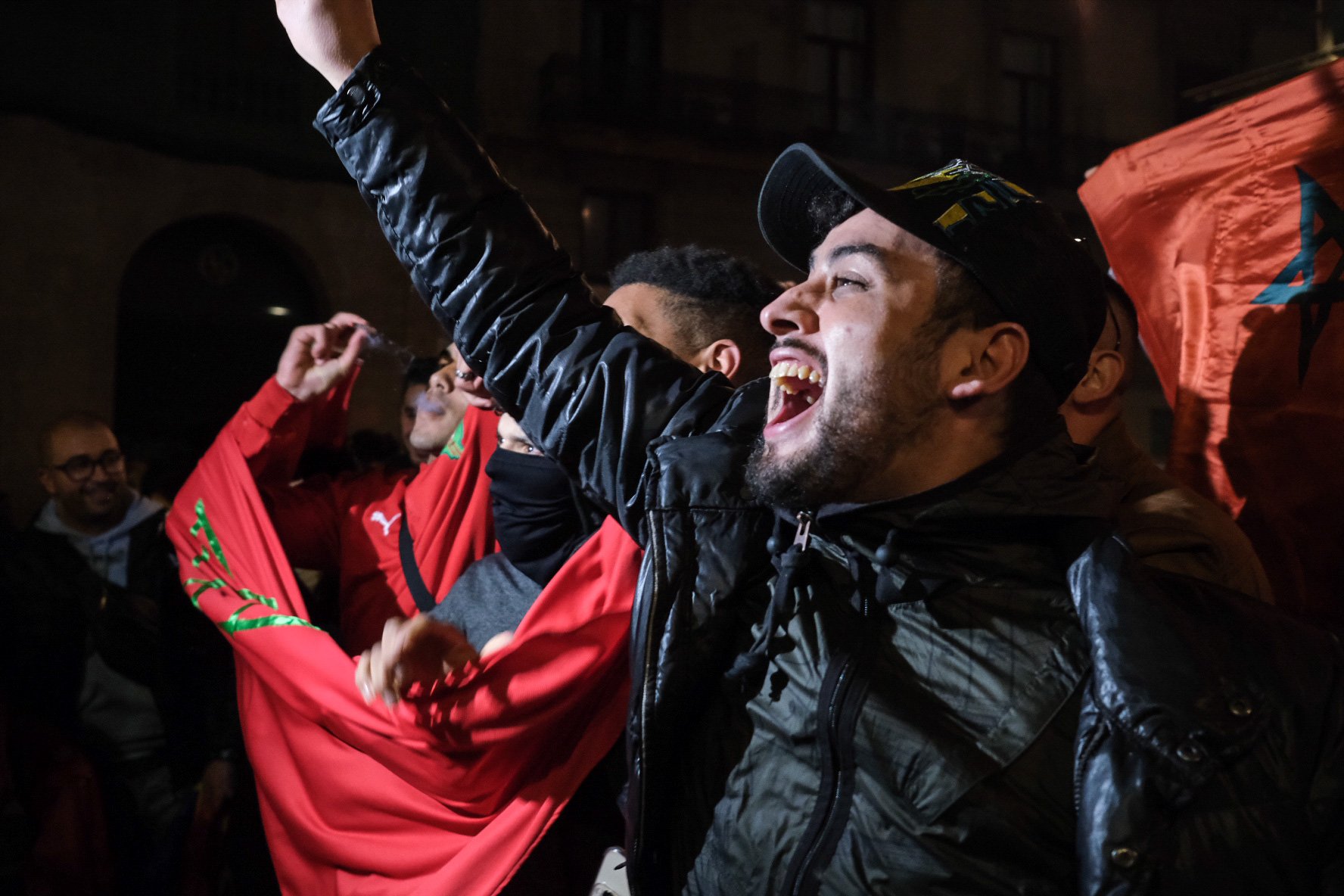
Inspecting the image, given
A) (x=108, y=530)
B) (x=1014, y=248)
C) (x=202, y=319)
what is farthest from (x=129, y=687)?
(x=202, y=319)

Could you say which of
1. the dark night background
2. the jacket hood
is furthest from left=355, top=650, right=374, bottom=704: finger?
the dark night background

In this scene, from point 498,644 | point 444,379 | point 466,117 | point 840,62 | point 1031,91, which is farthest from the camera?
point 1031,91

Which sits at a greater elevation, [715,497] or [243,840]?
[715,497]

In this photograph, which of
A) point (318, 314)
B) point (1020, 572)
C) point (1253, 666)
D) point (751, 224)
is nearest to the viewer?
point (1253, 666)

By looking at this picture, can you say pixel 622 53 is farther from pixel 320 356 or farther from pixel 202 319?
pixel 320 356

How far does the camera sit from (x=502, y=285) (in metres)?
1.55

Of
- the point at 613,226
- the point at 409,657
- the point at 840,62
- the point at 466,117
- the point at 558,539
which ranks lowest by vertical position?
the point at 409,657

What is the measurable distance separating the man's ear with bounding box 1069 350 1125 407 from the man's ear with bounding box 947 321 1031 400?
0.60 metres

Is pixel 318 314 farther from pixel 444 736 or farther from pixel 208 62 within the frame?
pixel 444 736

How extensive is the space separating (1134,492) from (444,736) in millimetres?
1170

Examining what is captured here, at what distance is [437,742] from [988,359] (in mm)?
1039

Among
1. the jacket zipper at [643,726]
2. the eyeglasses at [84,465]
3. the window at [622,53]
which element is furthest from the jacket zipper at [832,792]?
the window at [622,53]

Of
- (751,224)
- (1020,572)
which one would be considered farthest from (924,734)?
(751,224)

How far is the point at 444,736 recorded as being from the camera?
175cm
